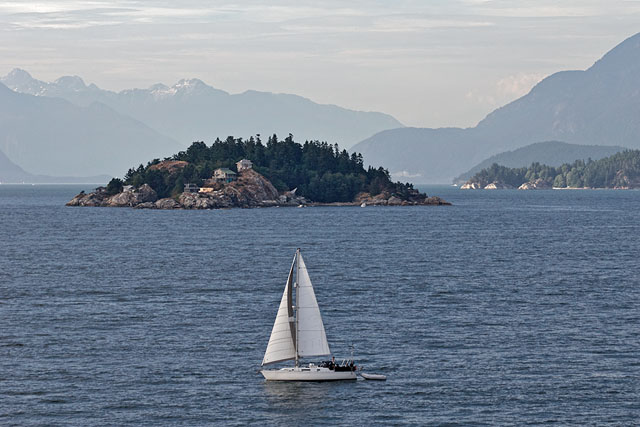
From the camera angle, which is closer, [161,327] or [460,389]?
[460,389]

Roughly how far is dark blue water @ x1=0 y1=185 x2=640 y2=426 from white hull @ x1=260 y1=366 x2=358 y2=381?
711 mm

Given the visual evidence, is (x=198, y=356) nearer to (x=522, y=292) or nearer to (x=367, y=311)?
(x=367, y=311)

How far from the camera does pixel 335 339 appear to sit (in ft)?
244

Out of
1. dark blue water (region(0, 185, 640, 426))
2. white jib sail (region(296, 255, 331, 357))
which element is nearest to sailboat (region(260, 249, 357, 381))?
white jib sail (region(296, 255, 331, 357))

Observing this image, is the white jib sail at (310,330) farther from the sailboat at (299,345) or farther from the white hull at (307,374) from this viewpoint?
the white hull at (307,374)

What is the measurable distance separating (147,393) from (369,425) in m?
14.8

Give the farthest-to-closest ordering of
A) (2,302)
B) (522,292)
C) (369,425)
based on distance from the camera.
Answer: (522,292)
(2,302)
(369,425)

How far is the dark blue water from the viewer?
5678cm

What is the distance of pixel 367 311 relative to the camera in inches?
3469

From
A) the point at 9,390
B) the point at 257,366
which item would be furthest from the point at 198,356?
the point at 9,390

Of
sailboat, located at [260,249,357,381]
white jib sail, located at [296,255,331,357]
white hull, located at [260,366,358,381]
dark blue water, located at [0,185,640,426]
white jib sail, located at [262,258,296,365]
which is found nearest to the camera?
dark blue water, located at [0,185,640,426]

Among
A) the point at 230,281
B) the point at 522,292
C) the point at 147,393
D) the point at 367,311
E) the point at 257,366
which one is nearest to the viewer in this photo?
the point at 147,393

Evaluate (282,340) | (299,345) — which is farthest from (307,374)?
(282,340)

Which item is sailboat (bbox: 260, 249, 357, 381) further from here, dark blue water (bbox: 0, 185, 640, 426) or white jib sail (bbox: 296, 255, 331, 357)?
dark blue water (bbox: 0, 185, 640, 426)
